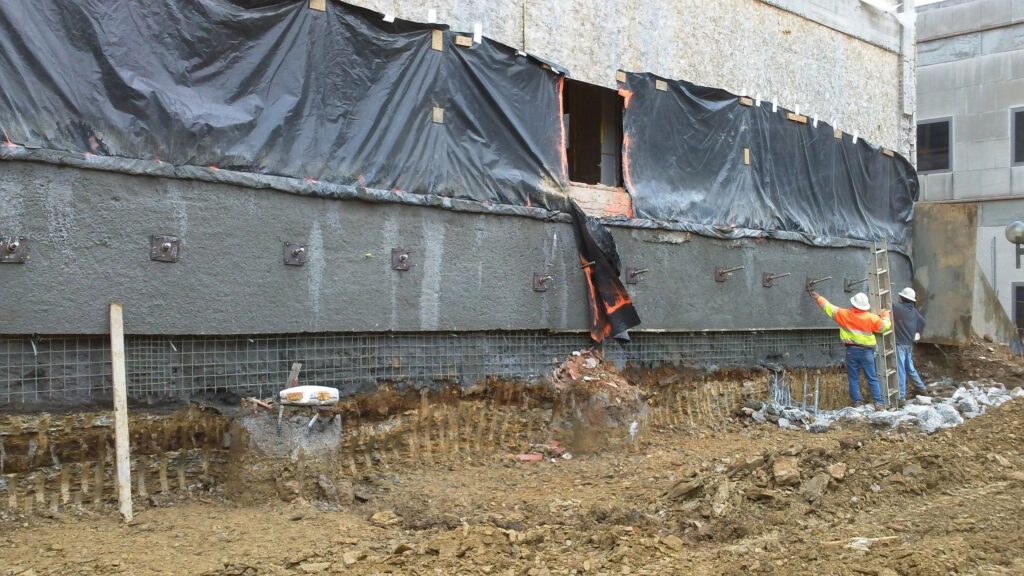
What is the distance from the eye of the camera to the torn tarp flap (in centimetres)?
799

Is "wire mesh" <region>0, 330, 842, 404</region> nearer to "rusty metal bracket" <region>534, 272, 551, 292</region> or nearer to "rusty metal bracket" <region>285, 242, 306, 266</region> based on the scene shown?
"rusty metal bracket" <region>534, 272, 551, 292</region>

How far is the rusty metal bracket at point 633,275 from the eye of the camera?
8.55 metres

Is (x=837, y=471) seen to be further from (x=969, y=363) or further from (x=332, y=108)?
(x=969, y=363)

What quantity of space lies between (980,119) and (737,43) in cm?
1285

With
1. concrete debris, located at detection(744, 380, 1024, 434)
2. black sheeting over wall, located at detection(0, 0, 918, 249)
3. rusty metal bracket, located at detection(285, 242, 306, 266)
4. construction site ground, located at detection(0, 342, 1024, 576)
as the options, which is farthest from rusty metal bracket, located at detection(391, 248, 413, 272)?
concrete debris, located at detection(744, 380, 1024, 434)

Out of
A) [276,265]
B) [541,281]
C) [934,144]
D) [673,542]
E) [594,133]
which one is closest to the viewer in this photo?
[673,542]

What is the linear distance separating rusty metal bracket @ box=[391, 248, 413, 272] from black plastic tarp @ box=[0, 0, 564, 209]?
1.77ft

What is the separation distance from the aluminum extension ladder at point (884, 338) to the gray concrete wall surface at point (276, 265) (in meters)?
3.13

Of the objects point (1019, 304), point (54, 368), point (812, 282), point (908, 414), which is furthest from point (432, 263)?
point (1019, 304)

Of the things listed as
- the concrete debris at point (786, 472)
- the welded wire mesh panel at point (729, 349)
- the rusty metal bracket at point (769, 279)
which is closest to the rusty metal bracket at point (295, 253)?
the welded wire mesh panel at point (729, 349)

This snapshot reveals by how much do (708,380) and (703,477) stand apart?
3855mm

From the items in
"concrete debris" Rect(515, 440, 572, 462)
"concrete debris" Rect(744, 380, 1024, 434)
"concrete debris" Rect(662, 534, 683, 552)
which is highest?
"concrete debris" Rect(662, 534, 683, 552)

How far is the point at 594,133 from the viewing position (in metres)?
10.9

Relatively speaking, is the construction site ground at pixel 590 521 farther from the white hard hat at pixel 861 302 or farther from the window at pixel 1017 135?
the window at pixel 1017 135
